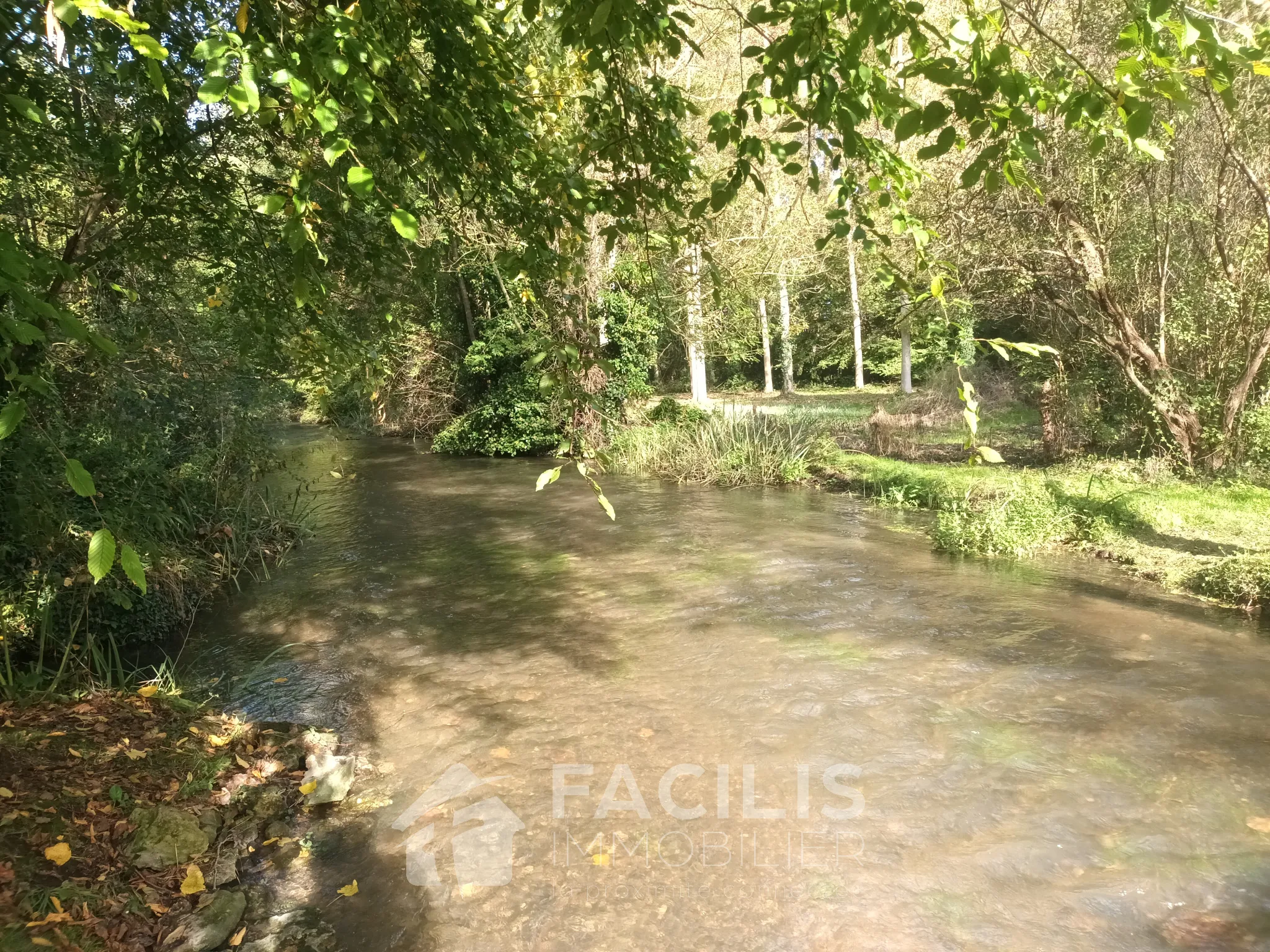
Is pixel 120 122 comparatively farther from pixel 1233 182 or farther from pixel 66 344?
pixel 1233 182

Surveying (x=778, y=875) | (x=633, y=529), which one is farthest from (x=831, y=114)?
(x=633, y=529)

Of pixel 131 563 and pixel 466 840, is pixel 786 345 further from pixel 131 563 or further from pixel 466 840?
pixel 131 563

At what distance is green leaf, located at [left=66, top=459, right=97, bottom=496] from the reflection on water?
9.04 ft

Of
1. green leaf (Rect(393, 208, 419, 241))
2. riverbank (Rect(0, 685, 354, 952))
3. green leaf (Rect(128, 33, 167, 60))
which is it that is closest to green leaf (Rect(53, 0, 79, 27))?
green leaf (Rect(128, 33, 167, 60))

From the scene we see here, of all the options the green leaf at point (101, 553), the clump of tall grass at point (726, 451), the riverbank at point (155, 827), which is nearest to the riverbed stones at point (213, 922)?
the riverbank at point (155, 827)

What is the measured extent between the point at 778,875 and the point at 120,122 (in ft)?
21.5

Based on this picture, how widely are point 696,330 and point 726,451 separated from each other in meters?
6.52

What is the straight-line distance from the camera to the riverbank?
3.33 meters

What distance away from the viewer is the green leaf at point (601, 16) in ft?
6.50

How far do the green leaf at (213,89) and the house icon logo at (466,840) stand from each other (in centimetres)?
351

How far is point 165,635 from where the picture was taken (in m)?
7.03

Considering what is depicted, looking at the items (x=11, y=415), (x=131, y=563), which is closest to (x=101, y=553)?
(x=131, y=563)

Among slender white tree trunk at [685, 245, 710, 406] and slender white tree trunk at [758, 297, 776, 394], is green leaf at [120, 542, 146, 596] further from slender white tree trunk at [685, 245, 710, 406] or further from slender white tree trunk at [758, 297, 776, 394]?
slender white tree trunk at [758, 297, 776, 394]

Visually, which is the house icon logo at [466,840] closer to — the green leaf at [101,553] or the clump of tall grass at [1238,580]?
the green leaf at [101,553]
